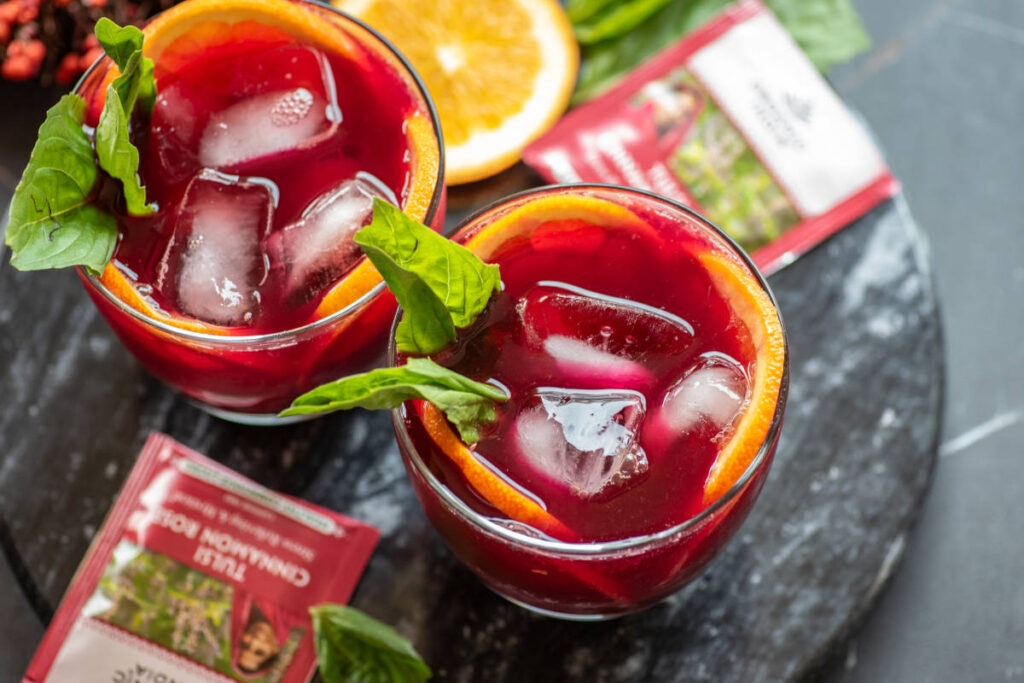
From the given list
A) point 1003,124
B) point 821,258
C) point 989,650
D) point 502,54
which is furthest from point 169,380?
point 1003,124

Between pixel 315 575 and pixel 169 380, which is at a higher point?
pixel 169 380

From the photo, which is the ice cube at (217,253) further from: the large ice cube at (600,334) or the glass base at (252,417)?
the large ice cube at (600,334)

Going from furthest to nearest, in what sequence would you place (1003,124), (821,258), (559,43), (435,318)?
(1003,124) → (559,43) → (821,258) → (435,318)

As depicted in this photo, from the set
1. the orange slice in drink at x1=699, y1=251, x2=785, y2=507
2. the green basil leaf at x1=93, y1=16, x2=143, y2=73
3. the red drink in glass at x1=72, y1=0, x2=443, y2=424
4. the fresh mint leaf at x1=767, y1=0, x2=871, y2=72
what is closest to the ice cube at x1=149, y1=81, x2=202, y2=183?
the red drink in glass at x1=72, y1=0, x2=443, y2=424

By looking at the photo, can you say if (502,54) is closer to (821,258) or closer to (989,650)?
(821,258)

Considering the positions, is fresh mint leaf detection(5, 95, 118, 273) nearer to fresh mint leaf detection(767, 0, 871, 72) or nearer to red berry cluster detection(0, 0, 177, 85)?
red berry cluster detection(0, 0, 177, 85)

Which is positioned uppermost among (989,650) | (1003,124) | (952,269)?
(1003,124)

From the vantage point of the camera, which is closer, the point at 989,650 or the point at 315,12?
the point at 315,12
